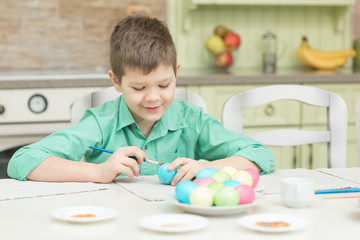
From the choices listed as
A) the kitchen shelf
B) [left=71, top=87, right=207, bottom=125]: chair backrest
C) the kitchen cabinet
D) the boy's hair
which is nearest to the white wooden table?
the boy's hair

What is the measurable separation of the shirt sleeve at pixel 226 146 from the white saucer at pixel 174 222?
19.0 inches

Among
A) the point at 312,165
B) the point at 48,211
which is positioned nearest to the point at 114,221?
the point at 48,211

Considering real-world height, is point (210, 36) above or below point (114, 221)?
above

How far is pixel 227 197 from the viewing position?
0.99 meters

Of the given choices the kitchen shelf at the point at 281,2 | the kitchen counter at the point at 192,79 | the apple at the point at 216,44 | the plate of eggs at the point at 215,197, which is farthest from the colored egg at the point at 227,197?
the apple at the point at 216,44

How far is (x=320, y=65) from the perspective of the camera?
318 centimetres

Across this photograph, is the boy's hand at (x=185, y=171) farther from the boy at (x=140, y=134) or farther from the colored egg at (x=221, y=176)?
the colored egg at (x=221, y=176)

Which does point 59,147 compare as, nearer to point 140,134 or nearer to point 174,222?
point 140,134

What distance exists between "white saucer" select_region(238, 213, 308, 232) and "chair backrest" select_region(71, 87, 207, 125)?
0.80 m

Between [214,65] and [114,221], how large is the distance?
7.85 feet

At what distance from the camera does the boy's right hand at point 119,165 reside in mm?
1277

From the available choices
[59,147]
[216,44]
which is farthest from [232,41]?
[59,147]

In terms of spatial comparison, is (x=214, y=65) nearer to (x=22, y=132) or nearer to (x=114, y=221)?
(x=22, y=132)

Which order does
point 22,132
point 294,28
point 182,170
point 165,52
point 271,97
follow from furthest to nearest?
point 294,28 < point 22,132 < point 271,97 < point 165,52 < point 182,170
